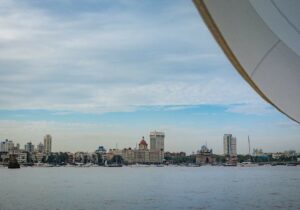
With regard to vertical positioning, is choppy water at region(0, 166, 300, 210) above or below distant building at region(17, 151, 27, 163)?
below

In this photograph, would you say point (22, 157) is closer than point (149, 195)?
No

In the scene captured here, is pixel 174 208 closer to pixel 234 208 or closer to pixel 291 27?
pixel 234 208

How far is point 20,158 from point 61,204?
159 m

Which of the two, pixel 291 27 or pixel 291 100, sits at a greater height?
pixel 291 27

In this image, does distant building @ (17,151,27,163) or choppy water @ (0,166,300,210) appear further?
distant building @ (17,151,27,163)

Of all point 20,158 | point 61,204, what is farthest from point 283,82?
point 20,158

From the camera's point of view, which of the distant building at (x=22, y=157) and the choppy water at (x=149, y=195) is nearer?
the choppy water at (x=149, y=195)

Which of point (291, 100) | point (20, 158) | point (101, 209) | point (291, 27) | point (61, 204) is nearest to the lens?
point (291, 27)

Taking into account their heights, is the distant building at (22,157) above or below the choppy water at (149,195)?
above

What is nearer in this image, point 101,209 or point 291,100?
point 291,100

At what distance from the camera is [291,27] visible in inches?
116

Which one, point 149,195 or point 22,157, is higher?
point 22,157

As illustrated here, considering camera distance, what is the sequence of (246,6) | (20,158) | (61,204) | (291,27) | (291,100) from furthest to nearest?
(20,158) < (61,204) < (291,100) < (291,27) < (246,6)

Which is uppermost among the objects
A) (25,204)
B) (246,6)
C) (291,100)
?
(246,6)
